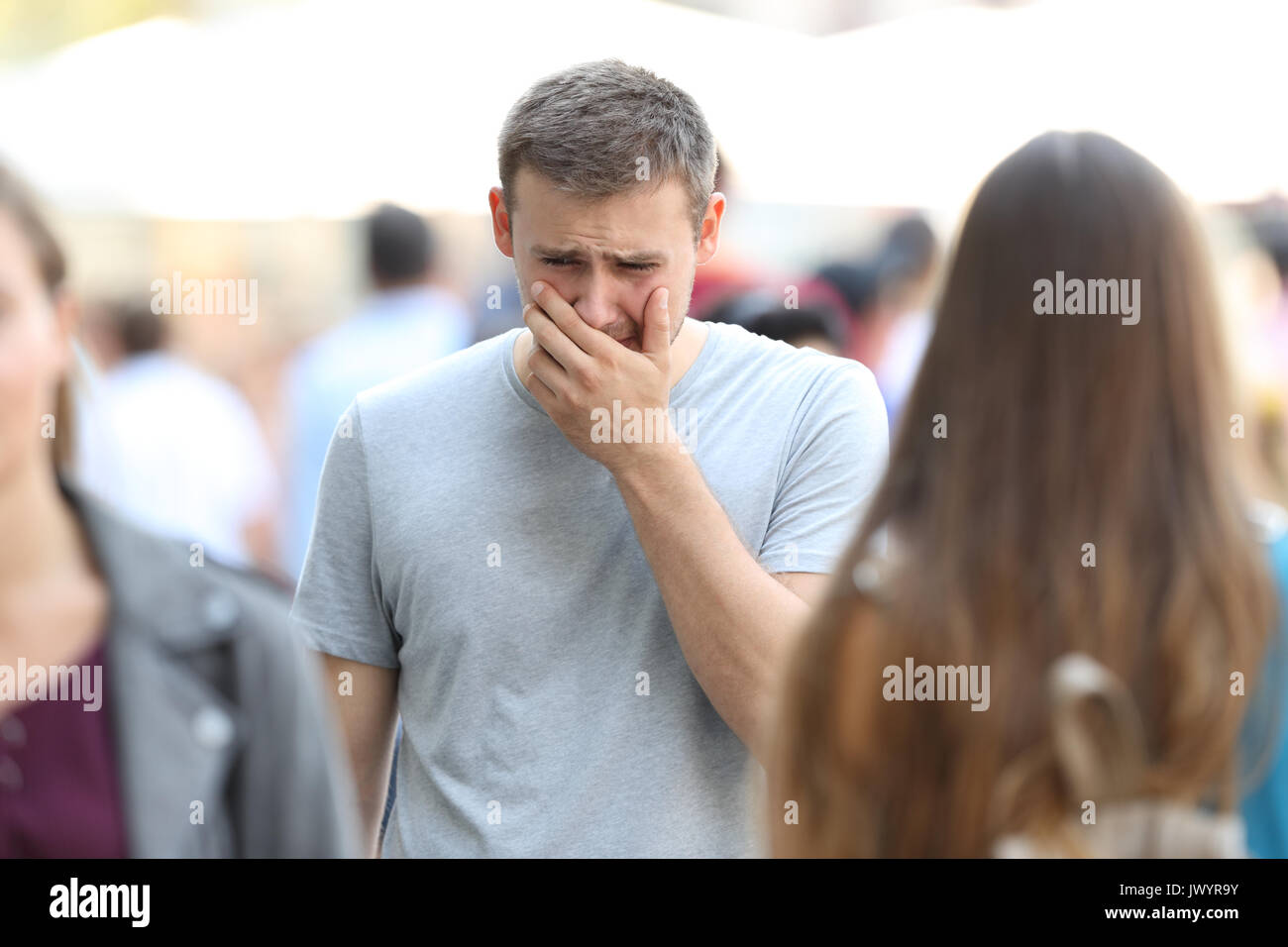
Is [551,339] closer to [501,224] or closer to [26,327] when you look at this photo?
[501,224]

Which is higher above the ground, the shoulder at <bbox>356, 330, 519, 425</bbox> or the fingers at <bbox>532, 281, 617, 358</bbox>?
the fingers at <bbox>532, 281, 617, 358</bbox>

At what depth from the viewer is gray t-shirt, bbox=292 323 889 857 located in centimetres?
172

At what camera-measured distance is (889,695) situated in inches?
46.9

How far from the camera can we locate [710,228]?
2014 mm

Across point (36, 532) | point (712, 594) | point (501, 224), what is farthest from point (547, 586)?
point (36, 532)

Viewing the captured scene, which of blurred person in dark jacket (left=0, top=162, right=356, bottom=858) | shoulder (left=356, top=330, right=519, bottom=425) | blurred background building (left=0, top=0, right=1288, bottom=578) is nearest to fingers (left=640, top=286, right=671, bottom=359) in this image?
shoulder (left=356, top=330, right=519, bottom=425)

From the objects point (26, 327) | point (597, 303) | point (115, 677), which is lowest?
point (115, 677)

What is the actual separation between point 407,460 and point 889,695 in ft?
3.00

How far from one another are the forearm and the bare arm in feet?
1.59

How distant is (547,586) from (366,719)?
1.17 ft

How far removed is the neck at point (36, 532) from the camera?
4.08 ft

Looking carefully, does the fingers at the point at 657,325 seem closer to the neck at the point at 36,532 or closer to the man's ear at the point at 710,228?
the man's ear at the point at 710,228

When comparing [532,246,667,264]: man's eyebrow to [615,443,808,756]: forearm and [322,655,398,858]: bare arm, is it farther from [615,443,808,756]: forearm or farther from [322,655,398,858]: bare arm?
[322,655,398,858]: bare arm
